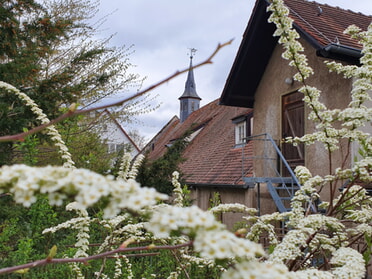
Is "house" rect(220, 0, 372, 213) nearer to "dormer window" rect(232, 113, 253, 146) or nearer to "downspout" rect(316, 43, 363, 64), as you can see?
"downspout" rect(316, 43, 363, 64)

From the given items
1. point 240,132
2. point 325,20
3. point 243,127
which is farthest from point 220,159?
point 325,20

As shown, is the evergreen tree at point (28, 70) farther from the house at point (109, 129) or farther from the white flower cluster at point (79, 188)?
the white flower cluster at point (79, 188)

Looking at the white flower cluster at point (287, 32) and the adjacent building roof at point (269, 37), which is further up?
the adjacent building roof at point (269, 37)

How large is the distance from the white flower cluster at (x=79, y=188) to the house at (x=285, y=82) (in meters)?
5.73

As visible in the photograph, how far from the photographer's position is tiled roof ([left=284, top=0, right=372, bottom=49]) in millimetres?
6348

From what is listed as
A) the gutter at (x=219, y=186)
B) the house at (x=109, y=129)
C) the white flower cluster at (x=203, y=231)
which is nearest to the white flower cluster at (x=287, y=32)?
the house at (x=109, y=129)

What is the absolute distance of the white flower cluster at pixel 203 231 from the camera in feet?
2.35

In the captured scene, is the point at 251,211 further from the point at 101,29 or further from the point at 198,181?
the point at 198,181

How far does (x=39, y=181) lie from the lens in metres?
0.77

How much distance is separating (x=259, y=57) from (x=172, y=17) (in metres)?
A: 3.74

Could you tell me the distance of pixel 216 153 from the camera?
13.3 m

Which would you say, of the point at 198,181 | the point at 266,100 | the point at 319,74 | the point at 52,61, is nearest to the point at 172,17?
the point at 319,74

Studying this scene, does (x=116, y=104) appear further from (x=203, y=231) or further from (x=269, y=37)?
(x=269, y=37)

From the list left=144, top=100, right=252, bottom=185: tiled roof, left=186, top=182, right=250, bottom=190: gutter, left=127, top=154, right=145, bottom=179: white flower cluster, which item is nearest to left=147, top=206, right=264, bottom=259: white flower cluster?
left=127, top=154, right=145, bottom=179: white flower cluster
